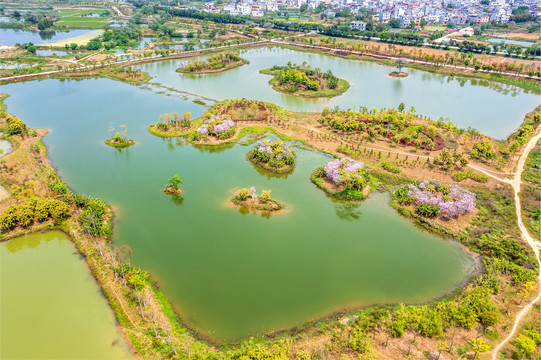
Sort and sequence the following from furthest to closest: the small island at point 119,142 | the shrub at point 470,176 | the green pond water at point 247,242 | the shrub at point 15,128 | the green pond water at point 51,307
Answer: the shrub at point 15,128 → the small island at point 119,142 → the shrub at point 470,176 → the green pond water at point 247,242 → the green pond water at point 51,307

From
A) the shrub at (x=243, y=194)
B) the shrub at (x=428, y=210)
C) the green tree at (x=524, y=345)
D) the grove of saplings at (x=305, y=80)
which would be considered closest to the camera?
the green tree at (x=524, y=345)

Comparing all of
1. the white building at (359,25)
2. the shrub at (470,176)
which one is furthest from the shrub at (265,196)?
the white building at (359,25)

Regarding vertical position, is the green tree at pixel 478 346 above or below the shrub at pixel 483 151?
below

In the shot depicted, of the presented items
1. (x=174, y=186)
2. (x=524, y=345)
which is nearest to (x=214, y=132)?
(x=174, y=186)

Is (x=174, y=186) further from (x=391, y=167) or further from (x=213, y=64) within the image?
(x=213, y=64)

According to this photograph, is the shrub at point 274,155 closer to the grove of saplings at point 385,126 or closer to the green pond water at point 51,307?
the grove of saplings at point 385,126

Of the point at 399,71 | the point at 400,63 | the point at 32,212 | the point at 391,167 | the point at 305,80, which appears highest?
the point at 400,63
